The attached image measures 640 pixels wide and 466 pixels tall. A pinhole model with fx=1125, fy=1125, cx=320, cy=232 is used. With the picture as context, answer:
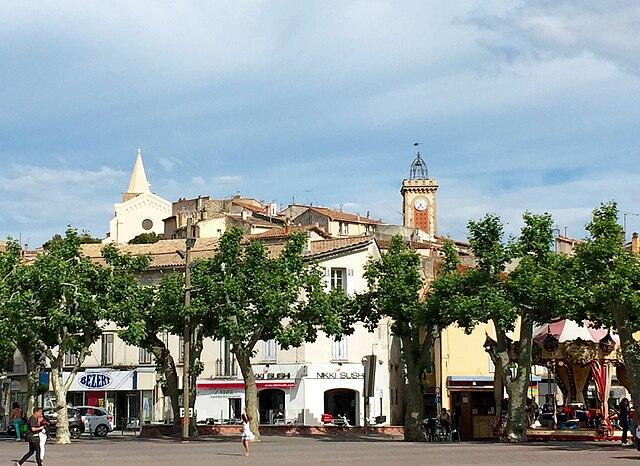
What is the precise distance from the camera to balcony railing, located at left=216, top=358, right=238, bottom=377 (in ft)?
213

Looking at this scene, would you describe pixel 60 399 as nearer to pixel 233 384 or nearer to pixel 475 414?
pixel 475 414


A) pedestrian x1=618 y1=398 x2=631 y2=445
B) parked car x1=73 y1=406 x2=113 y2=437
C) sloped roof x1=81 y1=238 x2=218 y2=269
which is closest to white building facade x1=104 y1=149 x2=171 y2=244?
sloped roof x1=81 y1=238 x2=218 y2=269

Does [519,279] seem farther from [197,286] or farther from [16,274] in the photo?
[16,274]

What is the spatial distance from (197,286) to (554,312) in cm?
1408

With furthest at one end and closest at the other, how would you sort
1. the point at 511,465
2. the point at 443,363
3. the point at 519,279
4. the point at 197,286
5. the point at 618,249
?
the point at 443,363 < the point at 197,286 < the point at 519,279 < the point at 618,249 < the point at 511,465

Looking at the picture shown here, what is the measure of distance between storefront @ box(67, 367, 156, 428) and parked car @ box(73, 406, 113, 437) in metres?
9.41

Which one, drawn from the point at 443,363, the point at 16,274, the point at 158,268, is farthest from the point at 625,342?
the point at 158,268

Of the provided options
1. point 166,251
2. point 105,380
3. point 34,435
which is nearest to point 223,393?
point 105,380

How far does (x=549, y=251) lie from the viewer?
4219 centimetres

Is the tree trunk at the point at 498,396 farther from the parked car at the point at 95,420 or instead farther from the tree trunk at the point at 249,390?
the parked car at the point at 95,420

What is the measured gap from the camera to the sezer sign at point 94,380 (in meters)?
68.5

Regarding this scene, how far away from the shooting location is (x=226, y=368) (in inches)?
2566

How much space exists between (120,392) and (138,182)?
9180cm

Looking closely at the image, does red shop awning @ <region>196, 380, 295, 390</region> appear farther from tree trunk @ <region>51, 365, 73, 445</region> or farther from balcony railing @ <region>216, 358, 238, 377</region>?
tree trunk @ <region>51, 365, 73, 445</region>
